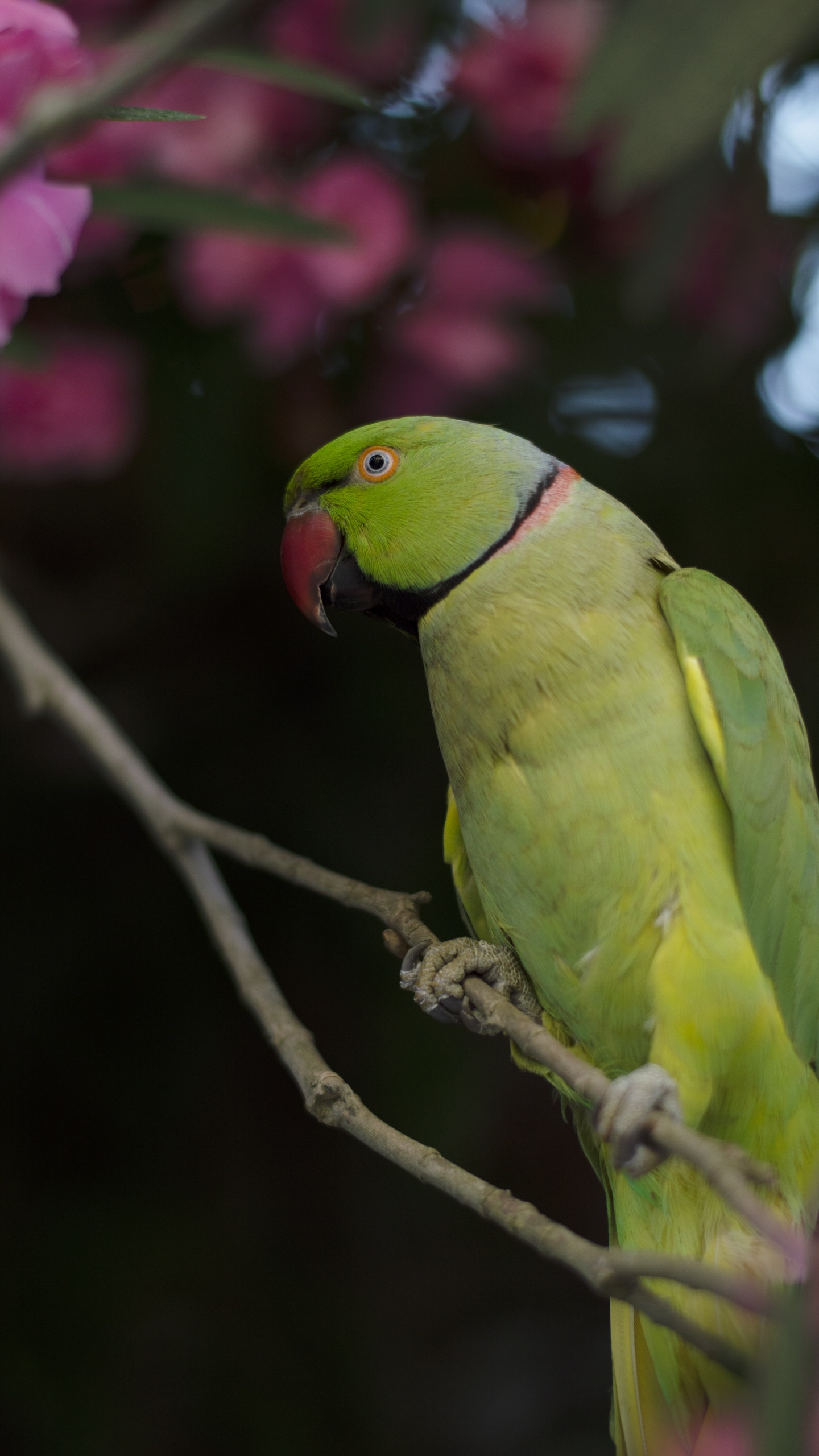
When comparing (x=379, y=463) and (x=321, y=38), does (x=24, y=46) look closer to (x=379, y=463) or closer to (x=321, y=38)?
(x=379, y=463)

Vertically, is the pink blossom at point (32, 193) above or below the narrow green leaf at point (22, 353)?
above

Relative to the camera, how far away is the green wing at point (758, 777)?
2.47 feet

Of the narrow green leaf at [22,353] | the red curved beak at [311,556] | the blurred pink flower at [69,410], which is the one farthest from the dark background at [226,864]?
the narrow green leaf at [22,353]

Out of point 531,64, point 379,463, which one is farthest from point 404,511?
point 531,64

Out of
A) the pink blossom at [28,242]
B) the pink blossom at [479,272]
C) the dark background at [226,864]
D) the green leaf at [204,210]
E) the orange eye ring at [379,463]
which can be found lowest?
the dark background at [226,864]

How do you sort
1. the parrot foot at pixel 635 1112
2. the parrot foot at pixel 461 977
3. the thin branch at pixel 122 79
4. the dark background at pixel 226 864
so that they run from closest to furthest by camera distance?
the thin branch at pixel 122 79
the parrot foot at pixel 635 1112
the parrot foot at pixel 461 977
the dark background at pixel 226 864

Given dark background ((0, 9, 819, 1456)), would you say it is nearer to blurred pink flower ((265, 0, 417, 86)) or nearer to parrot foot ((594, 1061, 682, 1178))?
blurred pink flower ((265, 0, 417, 86))

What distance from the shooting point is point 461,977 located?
79 cm

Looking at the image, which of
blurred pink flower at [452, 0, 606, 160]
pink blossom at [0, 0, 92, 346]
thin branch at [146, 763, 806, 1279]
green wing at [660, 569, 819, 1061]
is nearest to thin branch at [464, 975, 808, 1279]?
thin branch at [146, 763, 806, 1279]

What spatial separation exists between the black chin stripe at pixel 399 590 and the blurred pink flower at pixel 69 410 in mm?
372

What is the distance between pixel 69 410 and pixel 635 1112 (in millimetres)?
791

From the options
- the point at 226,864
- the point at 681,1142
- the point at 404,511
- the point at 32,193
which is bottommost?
the point at 226,864

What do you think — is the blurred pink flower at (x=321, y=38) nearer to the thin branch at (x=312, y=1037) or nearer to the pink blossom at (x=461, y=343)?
the pink blossom at (x=461, y=343)

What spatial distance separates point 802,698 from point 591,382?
416 millimetres
